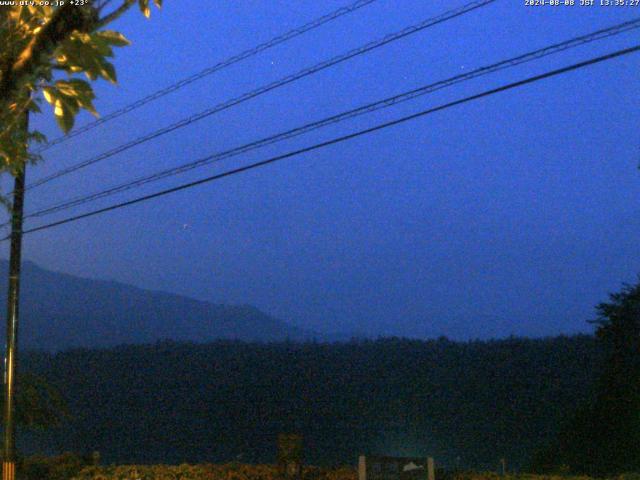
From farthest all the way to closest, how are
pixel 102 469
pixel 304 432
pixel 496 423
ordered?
pixel 304 432, pixel 496 423, pixel 102 469

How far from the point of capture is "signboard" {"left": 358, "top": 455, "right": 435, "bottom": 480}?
11.5 m

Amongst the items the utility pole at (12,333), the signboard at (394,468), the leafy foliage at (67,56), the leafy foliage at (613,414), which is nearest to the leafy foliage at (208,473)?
the signboard at (394,468)

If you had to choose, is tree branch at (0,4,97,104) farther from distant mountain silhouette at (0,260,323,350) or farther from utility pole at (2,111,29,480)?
distant mountain silhouette at (0,260,323,350)

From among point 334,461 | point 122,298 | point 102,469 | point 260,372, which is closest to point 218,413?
point 260,372

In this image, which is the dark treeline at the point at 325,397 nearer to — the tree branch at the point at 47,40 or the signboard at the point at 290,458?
the signboard at the point at 290,458

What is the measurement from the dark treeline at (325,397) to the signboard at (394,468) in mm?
10023

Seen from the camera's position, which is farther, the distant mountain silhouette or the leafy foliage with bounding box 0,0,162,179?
the distant mountain silhouette

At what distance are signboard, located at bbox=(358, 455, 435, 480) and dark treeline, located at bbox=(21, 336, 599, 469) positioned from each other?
10023mm

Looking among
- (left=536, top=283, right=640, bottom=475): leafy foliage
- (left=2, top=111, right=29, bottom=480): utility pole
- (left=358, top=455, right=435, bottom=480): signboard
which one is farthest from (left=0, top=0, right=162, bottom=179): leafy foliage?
(left=536, top=283, right=640, bottom=475): leafy foliage

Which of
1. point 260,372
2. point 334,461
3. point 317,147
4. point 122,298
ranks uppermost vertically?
point 122,298

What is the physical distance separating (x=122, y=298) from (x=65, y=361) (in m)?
48.6

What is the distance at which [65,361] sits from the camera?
96.4ft

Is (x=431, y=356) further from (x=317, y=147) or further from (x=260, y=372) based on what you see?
(x=317, y=147)

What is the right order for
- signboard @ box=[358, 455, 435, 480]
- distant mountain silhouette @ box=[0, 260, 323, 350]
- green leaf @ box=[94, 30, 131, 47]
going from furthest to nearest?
distant mountain silhouette @ box=[0, 260, 323, 350]
signboard @ box=[358, 455, 435, 480]
green leaf @ box=[94, 30, 131, 47]
